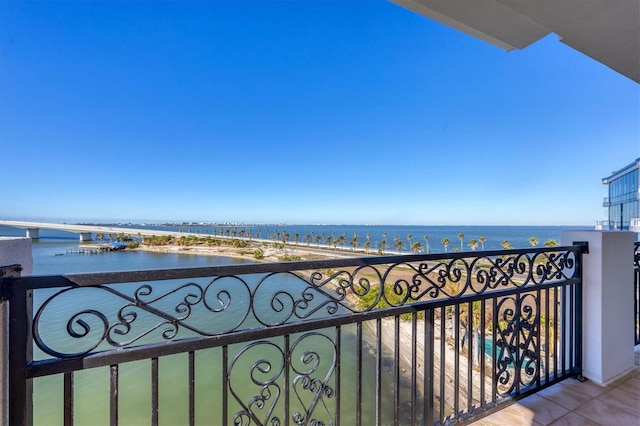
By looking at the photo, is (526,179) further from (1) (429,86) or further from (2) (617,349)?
(2) (617,349)

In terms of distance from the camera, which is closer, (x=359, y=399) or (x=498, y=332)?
(x=359, y=399)

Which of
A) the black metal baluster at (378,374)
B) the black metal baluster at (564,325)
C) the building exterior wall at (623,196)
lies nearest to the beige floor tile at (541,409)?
the black metal baluster at (564,325)

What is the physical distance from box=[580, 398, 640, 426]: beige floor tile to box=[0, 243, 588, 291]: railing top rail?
1.13 m

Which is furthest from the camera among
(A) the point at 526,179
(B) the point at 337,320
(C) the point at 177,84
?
Answer: (A) the point at 526,179

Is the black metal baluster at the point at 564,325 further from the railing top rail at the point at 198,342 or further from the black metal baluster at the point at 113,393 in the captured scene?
the black metal baluster at the point at 113,393

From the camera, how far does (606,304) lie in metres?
1.93

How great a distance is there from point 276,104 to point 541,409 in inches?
533

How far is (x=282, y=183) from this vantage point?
2712cm

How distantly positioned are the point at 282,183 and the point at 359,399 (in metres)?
26.4

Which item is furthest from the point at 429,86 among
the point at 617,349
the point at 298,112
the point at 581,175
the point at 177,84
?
the point at 581,175

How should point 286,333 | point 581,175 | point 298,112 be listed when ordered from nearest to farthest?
point 286,333, point 298,112, point 581,175

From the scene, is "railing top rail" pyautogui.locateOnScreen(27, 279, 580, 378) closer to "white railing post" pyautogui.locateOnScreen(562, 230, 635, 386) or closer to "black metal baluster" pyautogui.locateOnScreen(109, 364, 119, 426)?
"black metal baluster" pyautogui.locateOnScreen(109, 364, 119, 426)

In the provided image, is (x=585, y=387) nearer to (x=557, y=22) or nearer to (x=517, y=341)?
(x=517, y=341)

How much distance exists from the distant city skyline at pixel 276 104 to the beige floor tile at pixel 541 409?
2.44m
